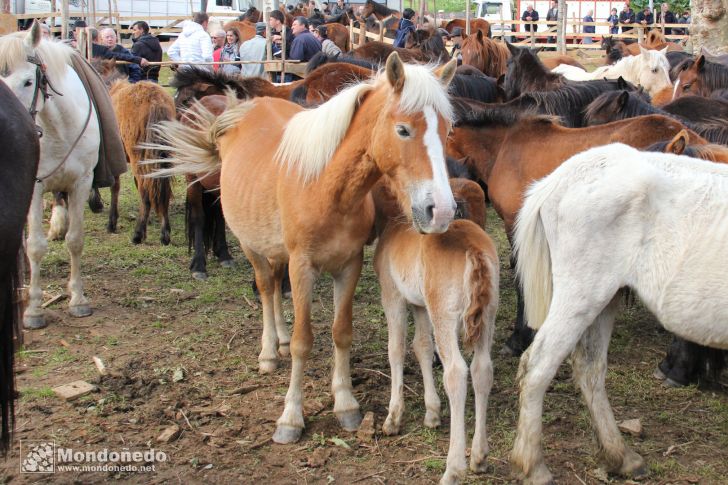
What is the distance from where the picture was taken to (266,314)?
16.9 feet

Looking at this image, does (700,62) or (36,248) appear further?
(700,62)

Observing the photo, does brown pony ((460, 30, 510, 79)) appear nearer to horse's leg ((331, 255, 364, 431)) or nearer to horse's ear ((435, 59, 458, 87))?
horse's ear ((435, 59, 458, 87))

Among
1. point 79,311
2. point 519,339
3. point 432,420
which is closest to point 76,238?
point 79,311

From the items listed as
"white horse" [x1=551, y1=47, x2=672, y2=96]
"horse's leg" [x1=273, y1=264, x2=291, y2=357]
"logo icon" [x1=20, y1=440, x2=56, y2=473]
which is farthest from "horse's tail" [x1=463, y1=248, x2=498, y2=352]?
"white horse" [x1=551, y1=47, x2=672, y2=96]

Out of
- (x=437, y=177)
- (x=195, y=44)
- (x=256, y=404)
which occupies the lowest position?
(x=256, y=404)

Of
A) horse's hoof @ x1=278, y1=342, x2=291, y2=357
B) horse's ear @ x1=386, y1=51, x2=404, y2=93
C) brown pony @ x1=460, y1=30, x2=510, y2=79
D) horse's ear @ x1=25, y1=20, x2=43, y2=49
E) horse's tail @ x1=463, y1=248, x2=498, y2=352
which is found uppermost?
brown pony @ x1=460, y1=30, x2=510, y2=79

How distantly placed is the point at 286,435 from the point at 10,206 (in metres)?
1.88

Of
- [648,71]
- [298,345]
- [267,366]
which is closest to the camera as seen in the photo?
[298,345]

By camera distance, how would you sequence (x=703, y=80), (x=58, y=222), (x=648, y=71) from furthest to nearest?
(x=648, y=71)
(x=703, y=80)
(x=58, y=222)

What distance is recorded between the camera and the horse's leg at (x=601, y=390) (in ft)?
12.3

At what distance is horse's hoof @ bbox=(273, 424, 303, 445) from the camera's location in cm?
410

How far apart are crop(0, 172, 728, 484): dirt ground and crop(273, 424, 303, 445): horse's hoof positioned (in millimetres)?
44

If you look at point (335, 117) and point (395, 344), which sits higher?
point (335, 117)

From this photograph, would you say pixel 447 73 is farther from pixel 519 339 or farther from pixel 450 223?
pixel 519 339
